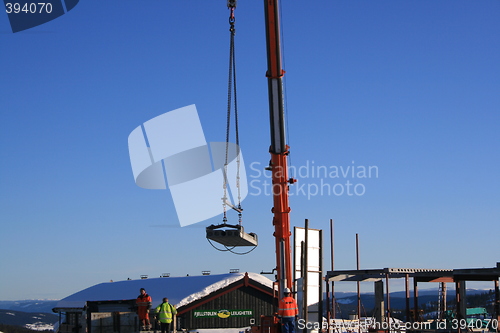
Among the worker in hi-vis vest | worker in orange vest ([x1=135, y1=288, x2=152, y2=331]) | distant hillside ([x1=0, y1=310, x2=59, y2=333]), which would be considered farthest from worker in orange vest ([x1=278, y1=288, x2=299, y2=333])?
distant hillside ([x1=0, y1=310, x2=59, y2=333])

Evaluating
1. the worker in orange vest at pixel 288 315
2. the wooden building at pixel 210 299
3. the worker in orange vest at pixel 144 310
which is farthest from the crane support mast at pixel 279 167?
the wooden building at pixel 210 299

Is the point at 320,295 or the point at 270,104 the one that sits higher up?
the point at 270,104

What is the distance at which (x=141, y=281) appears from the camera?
182 ft

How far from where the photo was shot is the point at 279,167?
1124 inches

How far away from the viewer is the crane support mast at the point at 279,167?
2773cm

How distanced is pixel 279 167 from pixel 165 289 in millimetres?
23680

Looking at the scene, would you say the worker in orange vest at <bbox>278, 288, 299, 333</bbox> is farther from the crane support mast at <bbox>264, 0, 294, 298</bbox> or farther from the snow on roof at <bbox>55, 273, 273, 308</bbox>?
the snow on roof at <bbox>55, 273, 273, 308</bbox>

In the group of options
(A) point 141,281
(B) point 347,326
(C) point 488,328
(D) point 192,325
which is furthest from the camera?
(A) point 141,281

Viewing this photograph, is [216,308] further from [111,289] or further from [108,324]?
[108,324]

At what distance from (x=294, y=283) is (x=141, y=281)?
2986cm

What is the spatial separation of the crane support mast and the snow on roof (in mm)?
17370

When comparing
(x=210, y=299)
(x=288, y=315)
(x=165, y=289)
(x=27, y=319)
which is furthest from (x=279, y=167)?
(x=27, y=319)

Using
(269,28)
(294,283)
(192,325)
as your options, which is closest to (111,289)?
(192,325)

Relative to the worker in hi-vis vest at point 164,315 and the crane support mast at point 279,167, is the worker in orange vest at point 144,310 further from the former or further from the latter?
the crane support mast at point 279,167
